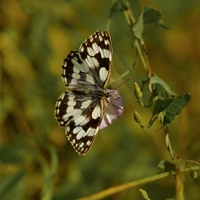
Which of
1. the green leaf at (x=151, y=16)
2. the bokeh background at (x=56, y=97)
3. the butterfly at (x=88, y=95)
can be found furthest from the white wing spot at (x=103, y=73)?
the bokeh background at (x=56, y=97)

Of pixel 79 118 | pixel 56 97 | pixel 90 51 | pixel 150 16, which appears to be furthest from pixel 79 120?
pixel 56 97

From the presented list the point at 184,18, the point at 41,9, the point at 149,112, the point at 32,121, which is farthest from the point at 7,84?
the point at 184,18

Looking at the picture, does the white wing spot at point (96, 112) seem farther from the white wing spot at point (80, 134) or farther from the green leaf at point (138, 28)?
the green leaf at point (138, 28)

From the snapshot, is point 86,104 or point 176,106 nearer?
point 176,106

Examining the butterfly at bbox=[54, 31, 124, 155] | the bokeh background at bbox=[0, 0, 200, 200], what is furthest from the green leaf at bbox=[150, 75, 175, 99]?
the bokeh background at bbox=[0, 0, 200, 200]

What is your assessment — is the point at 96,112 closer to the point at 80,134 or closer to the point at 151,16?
the point at 80,134

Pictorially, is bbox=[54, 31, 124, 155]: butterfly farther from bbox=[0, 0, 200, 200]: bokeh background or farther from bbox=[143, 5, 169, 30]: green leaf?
bbox=[0, 0, 200, 200]: bokeh background
